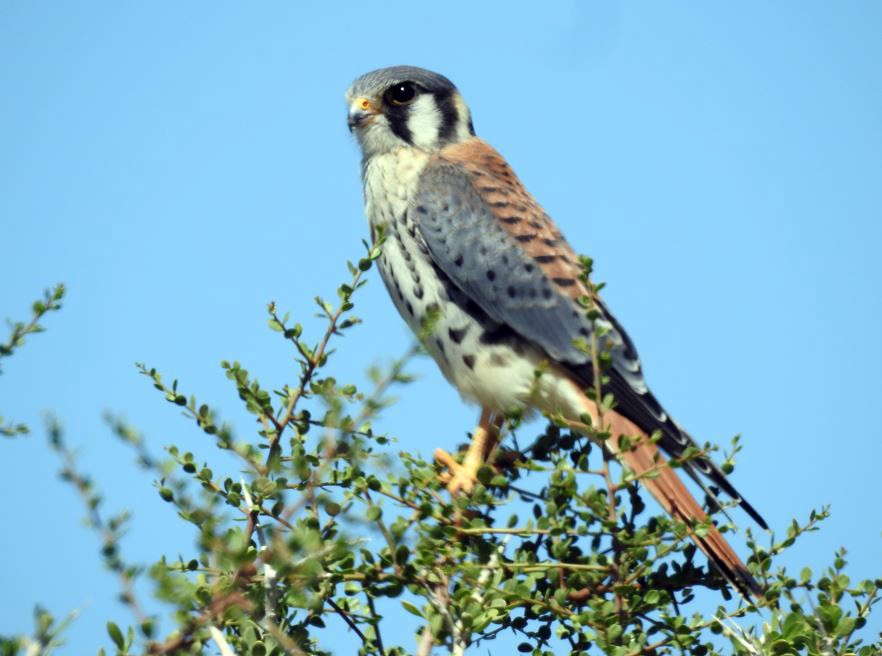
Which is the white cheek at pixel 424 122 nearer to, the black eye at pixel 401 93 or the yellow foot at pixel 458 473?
the black eye at pixel 401 93

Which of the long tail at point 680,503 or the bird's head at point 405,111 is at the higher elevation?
the bird's head at point 405,111

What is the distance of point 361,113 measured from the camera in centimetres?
465

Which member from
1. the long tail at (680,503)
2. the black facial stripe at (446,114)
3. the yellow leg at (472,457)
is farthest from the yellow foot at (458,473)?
the black facial stripe at (446,114)

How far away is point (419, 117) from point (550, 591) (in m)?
2.42

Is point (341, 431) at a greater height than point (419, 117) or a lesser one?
lesser

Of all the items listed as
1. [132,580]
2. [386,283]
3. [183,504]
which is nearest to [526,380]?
[386,283]

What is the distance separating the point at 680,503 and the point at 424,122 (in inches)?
75.5

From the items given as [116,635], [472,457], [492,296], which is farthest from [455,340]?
[116,635]

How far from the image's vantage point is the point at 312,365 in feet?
8.73

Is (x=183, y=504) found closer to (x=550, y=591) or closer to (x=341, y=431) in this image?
(x=341, y=431)

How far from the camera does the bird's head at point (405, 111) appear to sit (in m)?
4.61

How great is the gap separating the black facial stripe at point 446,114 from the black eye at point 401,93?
107 mm

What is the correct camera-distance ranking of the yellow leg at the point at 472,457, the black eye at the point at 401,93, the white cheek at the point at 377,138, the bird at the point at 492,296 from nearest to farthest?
the bird at the point at 492,296, the yellow leg at the point at 472,457, the white cheek at the point at 377,138, the black eye at the point at 401,93

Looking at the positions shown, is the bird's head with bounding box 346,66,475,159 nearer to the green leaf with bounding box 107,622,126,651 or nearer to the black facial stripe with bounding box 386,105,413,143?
the black facial stripe with bounding box 386,105,413,143
